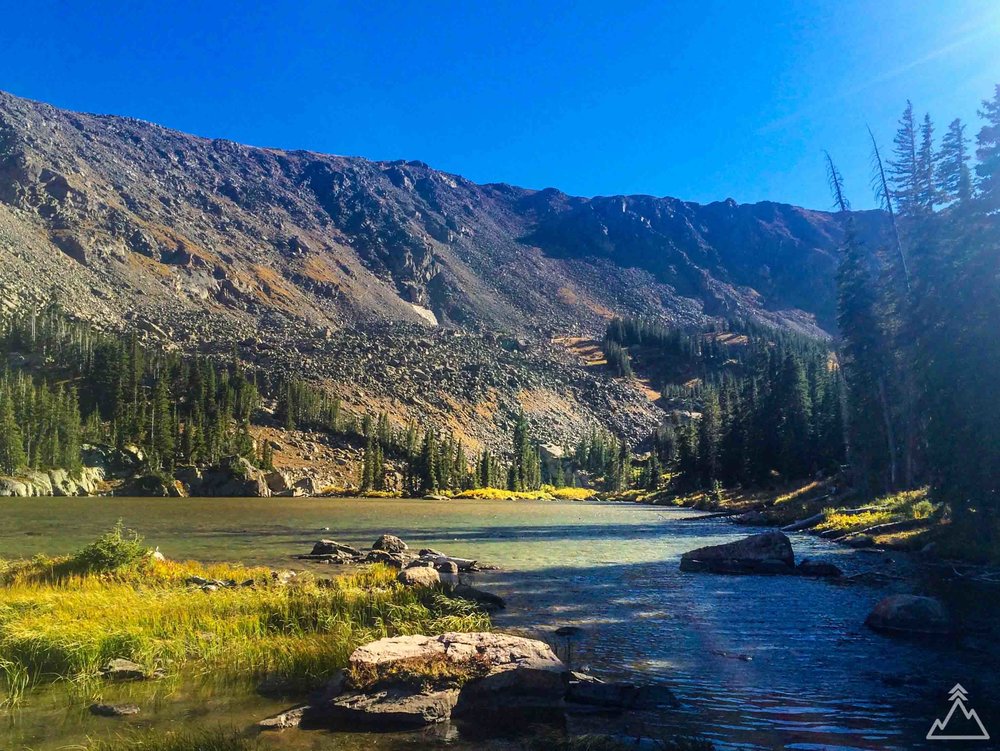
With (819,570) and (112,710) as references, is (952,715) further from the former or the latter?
(819,570)

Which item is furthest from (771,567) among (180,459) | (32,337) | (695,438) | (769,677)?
(32,337)

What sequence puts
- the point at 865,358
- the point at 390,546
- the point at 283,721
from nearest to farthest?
1. the point at 283,721
2. the point at 390,546
3. the point at 865,358

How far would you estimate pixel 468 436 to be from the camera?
178 metres

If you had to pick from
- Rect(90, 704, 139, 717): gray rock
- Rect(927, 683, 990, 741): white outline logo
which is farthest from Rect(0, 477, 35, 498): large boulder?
Rect(927, 683, 990, 741): white outline logo

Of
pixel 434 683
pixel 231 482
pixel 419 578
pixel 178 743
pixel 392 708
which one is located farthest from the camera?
pixel 231 482

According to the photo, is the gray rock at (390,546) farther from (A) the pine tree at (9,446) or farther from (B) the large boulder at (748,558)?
(A) the pine tree at (9,446)

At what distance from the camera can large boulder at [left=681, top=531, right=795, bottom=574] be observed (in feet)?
81.7

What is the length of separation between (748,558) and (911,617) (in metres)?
11.0

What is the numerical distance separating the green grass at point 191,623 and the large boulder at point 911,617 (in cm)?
1005

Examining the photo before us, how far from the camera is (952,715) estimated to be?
966 centimetres

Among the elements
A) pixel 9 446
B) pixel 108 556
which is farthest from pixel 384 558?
pixel 9 446

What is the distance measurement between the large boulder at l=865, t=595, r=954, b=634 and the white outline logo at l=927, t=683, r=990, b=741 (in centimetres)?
424

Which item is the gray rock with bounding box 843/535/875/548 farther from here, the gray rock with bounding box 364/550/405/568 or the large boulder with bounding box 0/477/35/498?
the large boulder with bounding box 0/477/35/498

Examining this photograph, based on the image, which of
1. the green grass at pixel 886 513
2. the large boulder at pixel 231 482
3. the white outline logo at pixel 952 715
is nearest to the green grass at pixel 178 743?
the white outline logo at pixel 952 715
